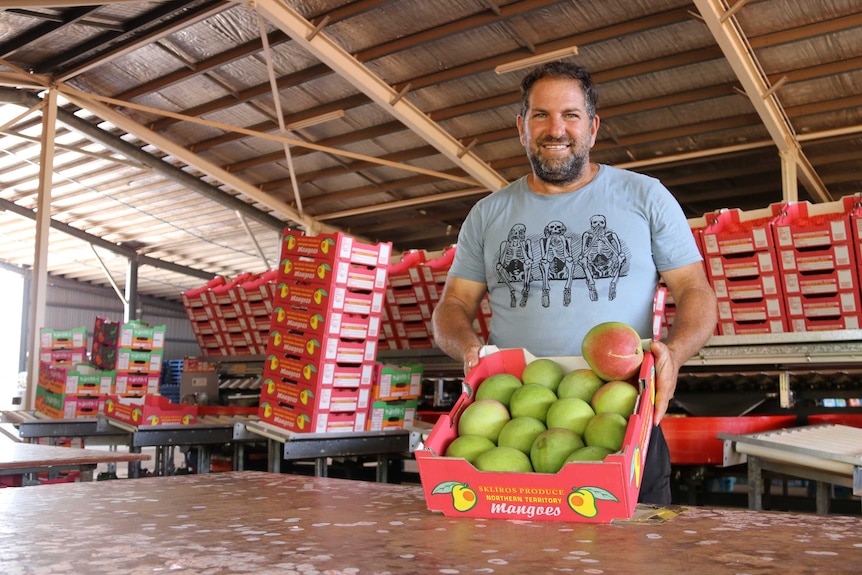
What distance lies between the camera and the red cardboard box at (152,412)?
20.0ft

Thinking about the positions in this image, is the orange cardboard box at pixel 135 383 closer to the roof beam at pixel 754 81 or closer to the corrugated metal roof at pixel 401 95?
the corrugated metal roof at pixel 401 95

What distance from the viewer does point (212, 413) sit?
7211 millimetres

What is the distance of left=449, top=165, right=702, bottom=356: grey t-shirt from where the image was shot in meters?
2.15

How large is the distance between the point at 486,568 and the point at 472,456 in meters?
0.49

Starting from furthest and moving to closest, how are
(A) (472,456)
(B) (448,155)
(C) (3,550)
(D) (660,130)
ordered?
(B) (448,155), (D) (660,130), (A) (472,456), (C) (3,550)

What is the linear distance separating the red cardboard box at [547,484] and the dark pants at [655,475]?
53cm

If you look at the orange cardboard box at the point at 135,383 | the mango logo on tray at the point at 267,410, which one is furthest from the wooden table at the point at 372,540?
the orange cardboard box at the point at 135,383

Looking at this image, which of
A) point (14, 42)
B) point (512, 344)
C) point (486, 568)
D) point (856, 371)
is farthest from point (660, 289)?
point (14, 42)

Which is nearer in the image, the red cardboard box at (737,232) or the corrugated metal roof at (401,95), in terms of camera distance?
the red cardboard box at (737,232)

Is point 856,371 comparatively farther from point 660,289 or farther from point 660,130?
point 660,130

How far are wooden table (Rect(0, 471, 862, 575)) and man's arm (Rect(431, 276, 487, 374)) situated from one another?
61 centimetres

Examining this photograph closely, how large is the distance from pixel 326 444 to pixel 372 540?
3.87 meters

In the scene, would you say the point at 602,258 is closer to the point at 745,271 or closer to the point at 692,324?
the point at 692,324

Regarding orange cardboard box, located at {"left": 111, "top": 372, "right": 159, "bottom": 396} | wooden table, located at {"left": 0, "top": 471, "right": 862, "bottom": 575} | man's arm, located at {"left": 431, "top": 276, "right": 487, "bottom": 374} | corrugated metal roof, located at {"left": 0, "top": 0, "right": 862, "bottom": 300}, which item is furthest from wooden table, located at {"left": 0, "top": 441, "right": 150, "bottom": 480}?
corrugated metal roof, located at {"left": 0, "top": 0, "right": 862, "bottom": 300}
